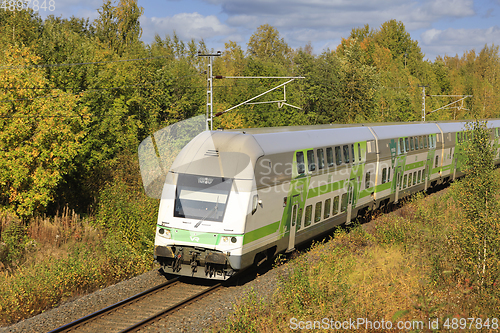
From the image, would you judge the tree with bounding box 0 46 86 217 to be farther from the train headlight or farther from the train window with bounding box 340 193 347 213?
the train window with bounding box 340 193 347 213

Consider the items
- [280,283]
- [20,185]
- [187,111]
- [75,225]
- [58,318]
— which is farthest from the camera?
[187,111]

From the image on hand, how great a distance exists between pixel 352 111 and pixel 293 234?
50.4 meters

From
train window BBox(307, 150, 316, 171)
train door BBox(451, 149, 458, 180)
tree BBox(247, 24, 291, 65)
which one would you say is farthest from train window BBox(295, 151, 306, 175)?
tree BBox(247, 24, 291, 65)

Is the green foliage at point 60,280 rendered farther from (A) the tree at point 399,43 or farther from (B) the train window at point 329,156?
(A) the tree at point 399,43

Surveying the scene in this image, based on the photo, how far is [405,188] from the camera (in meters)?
23.1

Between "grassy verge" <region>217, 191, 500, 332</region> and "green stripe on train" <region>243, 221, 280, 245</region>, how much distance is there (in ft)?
3.62

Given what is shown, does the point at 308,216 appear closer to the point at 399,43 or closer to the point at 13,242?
the point at 13,242

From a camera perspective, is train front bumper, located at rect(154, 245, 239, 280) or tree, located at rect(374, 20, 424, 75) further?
tree, located at rect(374, 20, 424, 75)

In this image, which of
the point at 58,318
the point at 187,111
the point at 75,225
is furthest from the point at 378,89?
the point at 58,318

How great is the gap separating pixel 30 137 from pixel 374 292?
17.0 meters

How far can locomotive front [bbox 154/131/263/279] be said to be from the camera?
11.5 meters

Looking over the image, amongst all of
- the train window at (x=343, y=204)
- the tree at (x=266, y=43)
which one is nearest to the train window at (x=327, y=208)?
the train window at (x=343, y=204)

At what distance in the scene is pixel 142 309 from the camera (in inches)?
424

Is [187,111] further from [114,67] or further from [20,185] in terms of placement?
[20,185]
